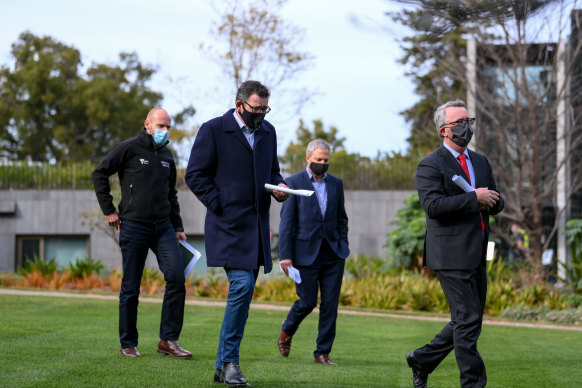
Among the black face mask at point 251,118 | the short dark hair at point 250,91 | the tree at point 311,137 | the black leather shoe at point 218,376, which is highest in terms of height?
the tree at point 311,137

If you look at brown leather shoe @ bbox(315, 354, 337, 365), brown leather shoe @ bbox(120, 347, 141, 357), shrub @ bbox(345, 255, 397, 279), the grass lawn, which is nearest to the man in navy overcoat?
the grass lawn

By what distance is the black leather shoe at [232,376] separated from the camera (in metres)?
5.62

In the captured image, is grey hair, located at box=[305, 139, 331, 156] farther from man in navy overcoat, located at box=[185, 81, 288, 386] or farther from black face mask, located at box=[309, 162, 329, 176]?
man in navy overcoat, located at box=[185, 81, 288, 386]

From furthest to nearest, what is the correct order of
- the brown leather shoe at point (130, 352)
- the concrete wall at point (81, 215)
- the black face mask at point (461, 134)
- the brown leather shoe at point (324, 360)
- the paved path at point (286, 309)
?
the concrete wall at point (81, 215) → the paved path at point (286, 309) → the brown leather shoe at point (324, 360) → the brown leather shoe at point (130, 352) → the black face mask at point (461, 134)

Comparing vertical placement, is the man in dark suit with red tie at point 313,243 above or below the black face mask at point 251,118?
below

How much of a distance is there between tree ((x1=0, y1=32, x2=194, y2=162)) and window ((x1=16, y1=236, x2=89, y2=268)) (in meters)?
20.5

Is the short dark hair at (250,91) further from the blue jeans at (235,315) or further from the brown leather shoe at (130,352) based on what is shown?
the brown leather shoe at (130,352)

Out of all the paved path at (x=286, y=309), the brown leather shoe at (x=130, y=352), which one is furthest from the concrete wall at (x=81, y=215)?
the brown leather shoe at (x=130, y=352)

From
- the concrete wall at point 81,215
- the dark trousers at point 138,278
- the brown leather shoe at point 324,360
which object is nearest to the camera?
the dark trousers at point 138,278

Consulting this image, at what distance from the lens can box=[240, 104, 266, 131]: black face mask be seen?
19.6 feet

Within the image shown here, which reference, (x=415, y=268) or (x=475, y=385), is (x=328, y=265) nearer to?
(x=475, y=385)

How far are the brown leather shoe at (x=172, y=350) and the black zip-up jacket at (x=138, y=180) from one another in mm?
1069

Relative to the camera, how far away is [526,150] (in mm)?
20141

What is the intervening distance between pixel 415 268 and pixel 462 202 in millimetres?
14114
